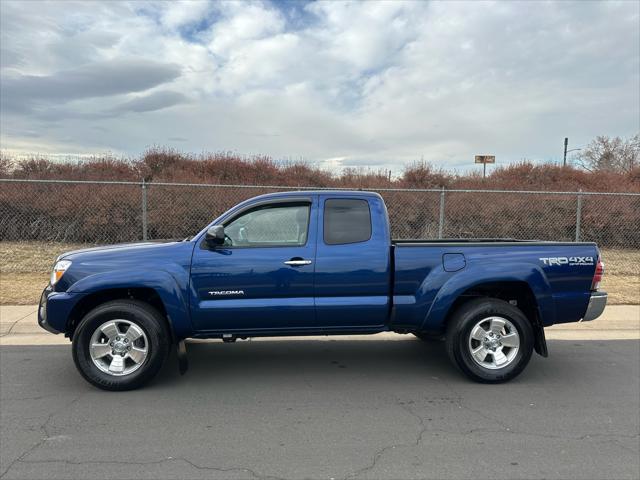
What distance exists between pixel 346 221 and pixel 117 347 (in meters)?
2.47

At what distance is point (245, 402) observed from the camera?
4309mm

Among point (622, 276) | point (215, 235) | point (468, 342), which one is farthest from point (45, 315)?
point (622, 276)

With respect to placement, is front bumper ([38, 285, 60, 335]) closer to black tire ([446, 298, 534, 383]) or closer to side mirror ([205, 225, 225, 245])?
side mirror ([205, 225, 225, 245])

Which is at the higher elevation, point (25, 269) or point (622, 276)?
point (622, 276)

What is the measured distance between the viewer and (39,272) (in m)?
10.3

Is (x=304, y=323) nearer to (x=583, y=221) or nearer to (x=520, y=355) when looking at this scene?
(x=520, y=355)

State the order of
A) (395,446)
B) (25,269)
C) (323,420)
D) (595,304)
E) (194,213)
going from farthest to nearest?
(194,213), (25,269), (595,304), (323,420), (395,446)

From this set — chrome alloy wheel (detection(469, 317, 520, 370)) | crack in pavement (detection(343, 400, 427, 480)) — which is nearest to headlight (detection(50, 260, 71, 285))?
crack in pavement (detection(343, 400, 427, 480))

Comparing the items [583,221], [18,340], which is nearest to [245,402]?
[18,340]

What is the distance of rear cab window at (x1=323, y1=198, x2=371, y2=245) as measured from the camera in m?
4.79

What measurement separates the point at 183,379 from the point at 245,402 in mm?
902

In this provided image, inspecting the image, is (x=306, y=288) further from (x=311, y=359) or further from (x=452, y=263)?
(x=452, y=263)

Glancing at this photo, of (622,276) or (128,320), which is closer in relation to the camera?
(128,320)

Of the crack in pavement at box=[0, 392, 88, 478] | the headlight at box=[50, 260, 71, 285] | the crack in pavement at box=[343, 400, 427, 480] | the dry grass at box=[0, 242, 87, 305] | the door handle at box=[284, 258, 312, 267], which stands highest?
the door handle at box=[284, 258, 312, 267]
